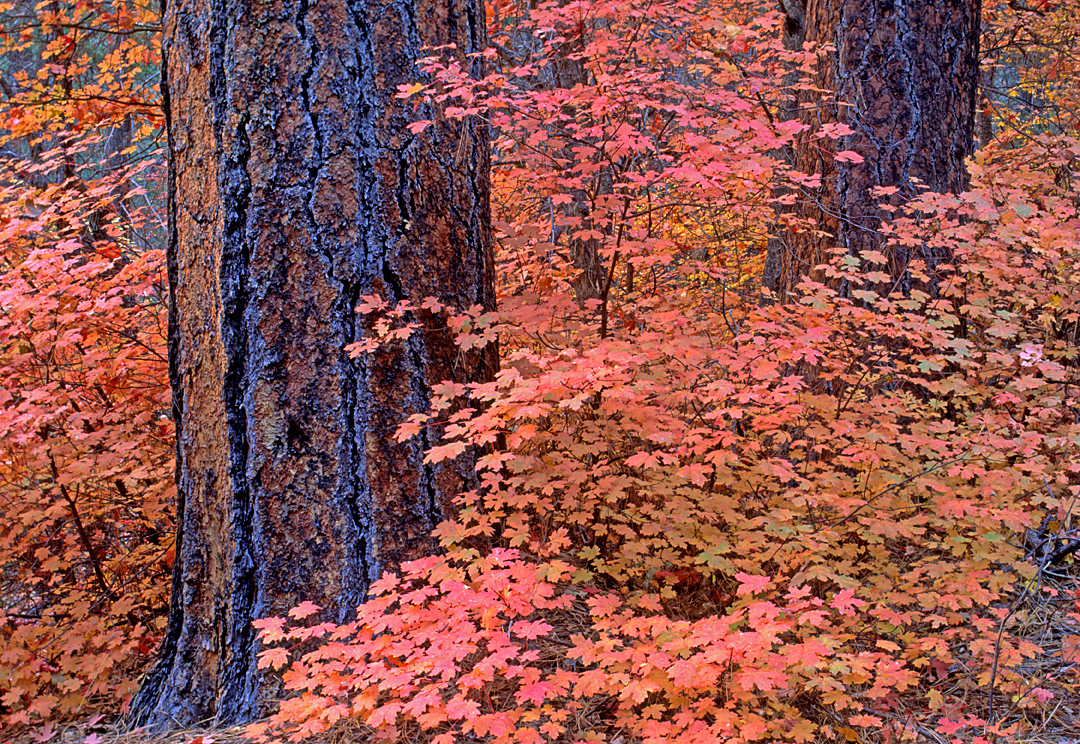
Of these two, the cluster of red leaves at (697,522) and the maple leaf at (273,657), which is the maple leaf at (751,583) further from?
the maple leaf at (273,657)

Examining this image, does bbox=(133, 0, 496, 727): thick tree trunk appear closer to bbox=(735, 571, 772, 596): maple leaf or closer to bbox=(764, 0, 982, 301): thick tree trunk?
bbox=(735, 571, 772, 596): maple leaf

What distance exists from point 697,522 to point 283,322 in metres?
1.95

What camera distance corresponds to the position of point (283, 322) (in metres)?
2.57

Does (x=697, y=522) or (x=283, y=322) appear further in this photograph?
(x=697, y=522)

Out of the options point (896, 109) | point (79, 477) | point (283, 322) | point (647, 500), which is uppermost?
point (896, 109)

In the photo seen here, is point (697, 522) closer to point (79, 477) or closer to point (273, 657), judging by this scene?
point (273, 657)

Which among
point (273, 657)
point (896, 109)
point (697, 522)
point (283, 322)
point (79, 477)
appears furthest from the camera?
point (896, 109)

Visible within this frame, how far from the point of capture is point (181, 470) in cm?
274

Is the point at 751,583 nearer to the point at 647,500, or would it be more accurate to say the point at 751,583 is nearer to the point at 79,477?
the point at 647,500

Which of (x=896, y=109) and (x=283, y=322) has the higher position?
(x=896, y=109)

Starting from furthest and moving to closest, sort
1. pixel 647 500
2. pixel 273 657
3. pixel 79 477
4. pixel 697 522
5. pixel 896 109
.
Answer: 1. pixel 896 109
2. pixel 79 477
3. pixel 647 500
4. pixel 697 522
5. pixel 273 657

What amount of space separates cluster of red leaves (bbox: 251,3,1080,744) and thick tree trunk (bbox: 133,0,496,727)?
0.19 metres

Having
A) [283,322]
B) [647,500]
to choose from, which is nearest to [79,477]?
[283,322]

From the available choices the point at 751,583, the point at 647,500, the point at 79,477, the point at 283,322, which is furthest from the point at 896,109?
the point at 79,477
